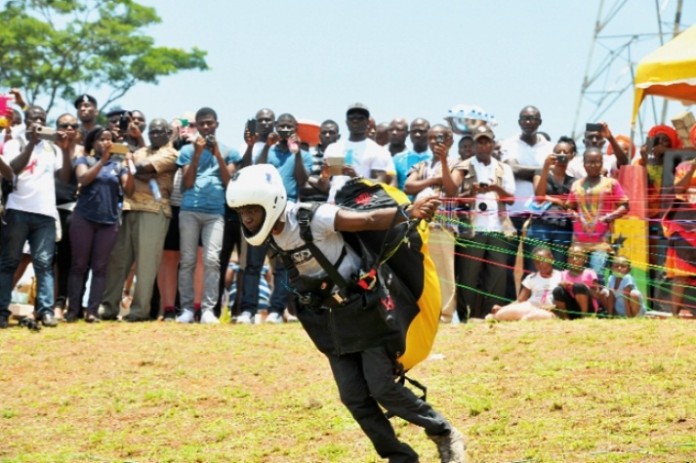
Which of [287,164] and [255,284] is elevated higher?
[287,164]

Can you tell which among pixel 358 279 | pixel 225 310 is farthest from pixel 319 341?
pixel 225 310

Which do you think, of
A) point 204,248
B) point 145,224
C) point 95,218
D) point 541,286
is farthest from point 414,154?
point 95,218

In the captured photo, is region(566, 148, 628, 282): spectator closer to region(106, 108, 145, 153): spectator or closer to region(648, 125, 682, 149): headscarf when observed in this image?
region(648, 125, 682, 149): headscarf

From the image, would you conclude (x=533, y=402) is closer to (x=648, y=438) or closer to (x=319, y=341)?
(x=648, y=438)

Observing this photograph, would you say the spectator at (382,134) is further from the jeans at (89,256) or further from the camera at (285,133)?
the jeans at (89,256)

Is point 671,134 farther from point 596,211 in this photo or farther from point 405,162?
point 405,162

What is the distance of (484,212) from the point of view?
48.8 ft

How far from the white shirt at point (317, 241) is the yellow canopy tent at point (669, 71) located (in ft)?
24.4

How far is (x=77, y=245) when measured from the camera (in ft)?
50.0

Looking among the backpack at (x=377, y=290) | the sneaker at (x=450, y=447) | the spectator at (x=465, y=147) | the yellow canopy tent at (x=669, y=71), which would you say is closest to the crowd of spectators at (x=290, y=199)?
the spectator at (x=465, y=147)

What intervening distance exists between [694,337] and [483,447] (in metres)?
3.37

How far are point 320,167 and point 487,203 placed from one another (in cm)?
196

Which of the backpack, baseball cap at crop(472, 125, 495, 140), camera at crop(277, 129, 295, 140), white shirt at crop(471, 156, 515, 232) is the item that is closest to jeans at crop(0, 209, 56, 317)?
camera at crop(277, 129, 295, 140)

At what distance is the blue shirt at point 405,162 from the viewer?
620 inches
